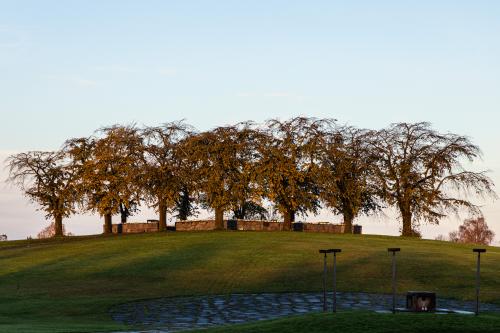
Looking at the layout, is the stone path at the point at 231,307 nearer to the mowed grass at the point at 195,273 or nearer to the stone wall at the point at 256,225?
the mowed grass at the point at 195,273

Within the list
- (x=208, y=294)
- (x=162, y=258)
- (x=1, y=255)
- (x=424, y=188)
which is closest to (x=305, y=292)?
(x=208, y=294)

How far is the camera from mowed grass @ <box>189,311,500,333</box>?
60.8 ft

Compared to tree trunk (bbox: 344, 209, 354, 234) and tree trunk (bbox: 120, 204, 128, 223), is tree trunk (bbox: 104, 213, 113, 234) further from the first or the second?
tree trunk (bbox: 344, 209, 354, 234)

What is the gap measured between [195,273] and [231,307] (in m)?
9.86

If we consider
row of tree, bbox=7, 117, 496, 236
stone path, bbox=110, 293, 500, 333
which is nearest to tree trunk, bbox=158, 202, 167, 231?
row of tree, bbox=7, 117, 496, 236

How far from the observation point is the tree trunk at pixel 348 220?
237 feet

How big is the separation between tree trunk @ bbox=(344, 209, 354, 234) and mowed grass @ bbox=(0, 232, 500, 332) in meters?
17.2

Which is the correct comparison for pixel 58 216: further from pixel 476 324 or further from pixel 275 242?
pixel 476 324

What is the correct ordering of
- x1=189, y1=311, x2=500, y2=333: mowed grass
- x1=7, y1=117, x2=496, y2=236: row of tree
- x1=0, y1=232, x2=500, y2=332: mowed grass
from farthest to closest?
x1=7, y1=117, x2=496, y2=236: row of tree → x1=0, y1=232, x2=500, y2=332: mowed grass → x1=189, y1=311, x2=500, y2=333: mowed grass

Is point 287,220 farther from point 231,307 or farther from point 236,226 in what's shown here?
point 231,307

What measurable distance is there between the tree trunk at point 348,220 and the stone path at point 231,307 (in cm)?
3830

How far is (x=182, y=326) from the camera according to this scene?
84.0ft

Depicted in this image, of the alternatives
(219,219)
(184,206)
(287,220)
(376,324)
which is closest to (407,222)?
(287,220)

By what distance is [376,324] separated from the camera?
62.6ft
